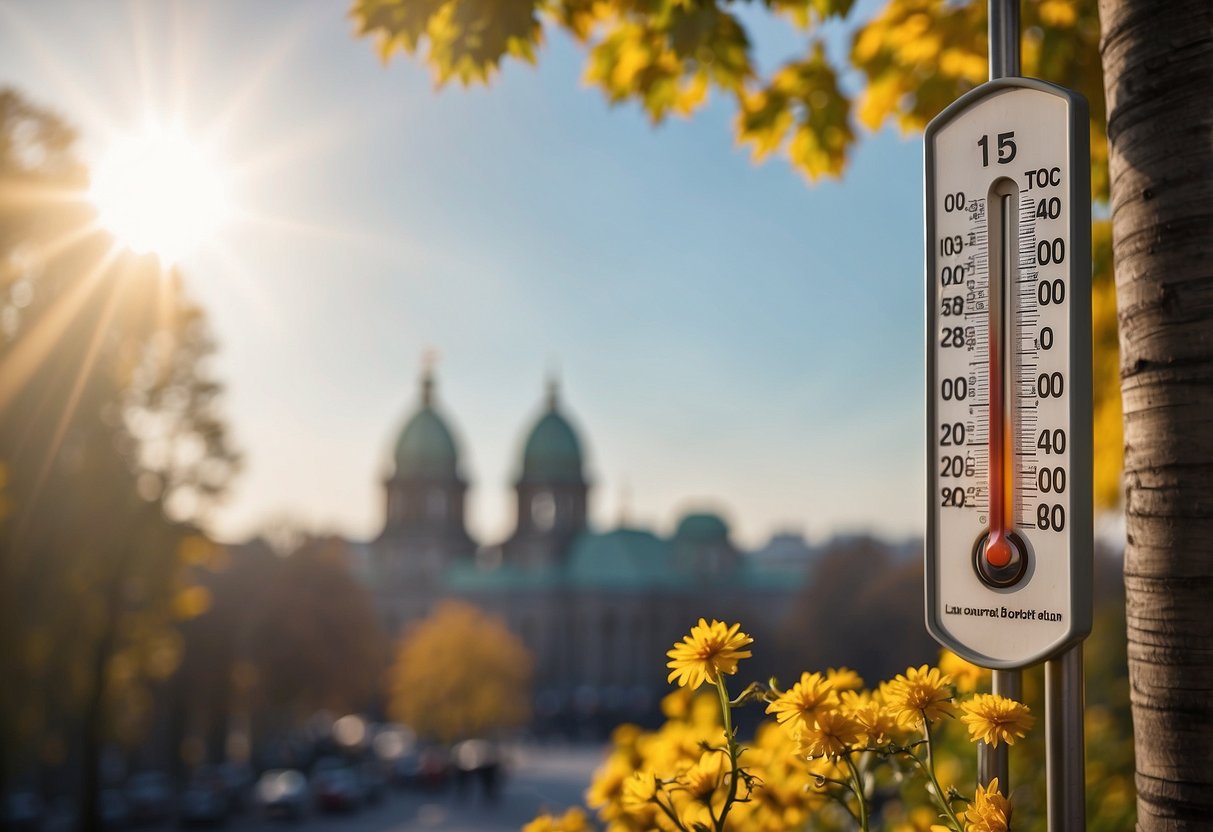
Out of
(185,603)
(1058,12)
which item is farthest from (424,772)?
(1058,12)

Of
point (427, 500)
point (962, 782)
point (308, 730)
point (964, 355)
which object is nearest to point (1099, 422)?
point (962, 782)

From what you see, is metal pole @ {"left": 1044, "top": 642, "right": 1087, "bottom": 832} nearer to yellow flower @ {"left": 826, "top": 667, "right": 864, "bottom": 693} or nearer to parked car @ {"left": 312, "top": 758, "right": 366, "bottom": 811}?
yellow flower @ {"left": 826, "top": 667, "right": 864, "bottom": 693}

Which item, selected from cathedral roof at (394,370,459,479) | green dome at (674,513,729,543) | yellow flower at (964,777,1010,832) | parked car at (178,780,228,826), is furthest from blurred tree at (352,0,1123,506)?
green dome at (674,513,729,543)

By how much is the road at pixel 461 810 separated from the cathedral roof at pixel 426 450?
30.2 metres

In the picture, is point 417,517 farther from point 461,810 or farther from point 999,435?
point 999,435

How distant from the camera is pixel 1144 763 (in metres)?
2.04

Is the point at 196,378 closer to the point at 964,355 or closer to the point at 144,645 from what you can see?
the point at 144,645

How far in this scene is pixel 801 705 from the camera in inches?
82.3

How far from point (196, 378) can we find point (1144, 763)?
16746mm

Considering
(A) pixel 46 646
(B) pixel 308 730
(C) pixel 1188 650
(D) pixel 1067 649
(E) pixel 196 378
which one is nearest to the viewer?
(C) pixel 1188 650

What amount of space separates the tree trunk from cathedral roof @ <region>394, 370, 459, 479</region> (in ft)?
240

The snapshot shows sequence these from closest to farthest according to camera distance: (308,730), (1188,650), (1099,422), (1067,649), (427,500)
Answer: (1188,650), (1067,649), (1099,422), (308,730), (427,500)

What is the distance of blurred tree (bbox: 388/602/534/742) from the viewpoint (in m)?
47.4

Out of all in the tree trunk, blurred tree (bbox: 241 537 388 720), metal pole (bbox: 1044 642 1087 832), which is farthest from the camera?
blurred tree (bbox: 241 537 388 720)
